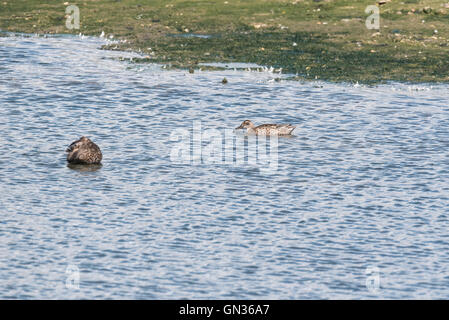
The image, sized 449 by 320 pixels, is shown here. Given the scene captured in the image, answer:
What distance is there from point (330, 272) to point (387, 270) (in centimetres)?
106

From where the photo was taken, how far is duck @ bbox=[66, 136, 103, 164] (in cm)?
2378

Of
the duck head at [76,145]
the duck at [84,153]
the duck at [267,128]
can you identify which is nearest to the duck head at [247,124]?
the duck at [267,128]

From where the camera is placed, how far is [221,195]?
70.7 ft

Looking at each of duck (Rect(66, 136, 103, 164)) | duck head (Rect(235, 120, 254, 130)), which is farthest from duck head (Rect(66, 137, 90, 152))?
duck head (Rect(235, 120, 254, 130))

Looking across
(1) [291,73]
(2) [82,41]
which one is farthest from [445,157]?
(2) [82,41]

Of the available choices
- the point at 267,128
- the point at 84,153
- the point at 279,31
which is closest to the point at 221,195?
the point at 84,153

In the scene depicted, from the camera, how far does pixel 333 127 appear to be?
28719 millimetres

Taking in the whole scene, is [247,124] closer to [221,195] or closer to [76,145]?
[76,145]

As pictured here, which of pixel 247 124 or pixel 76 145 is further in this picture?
pixel 247 124

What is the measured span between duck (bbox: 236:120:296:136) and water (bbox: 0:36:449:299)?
64 centimetres

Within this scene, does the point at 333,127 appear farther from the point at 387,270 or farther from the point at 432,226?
the point at 387,270

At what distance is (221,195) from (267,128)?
627 centimetres

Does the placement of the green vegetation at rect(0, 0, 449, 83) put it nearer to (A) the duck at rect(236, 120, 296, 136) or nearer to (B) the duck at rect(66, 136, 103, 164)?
(A) the duck at rect(236, 120, 296, 136)
